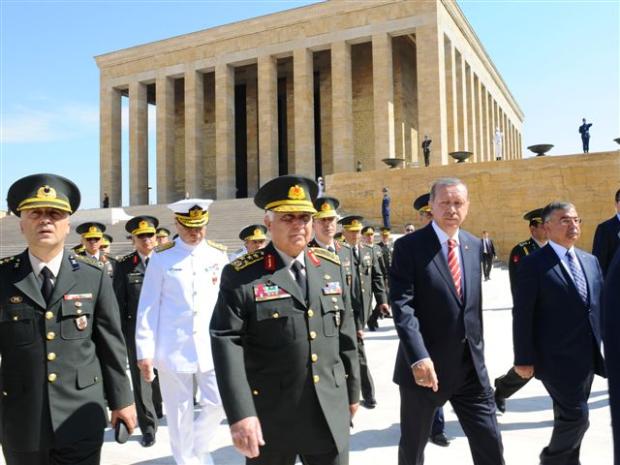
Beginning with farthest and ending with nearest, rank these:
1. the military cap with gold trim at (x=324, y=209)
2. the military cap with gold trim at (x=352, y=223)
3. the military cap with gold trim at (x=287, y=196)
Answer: the military cap with gold trim at (x=352, y=223)
the military cap with gold trim at (x=324, y=209)
the military cap with gold trim at (x=287, y=196)

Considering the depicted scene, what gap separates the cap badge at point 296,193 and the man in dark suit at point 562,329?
1810mm

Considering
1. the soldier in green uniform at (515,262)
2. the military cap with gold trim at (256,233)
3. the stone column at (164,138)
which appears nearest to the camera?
the soldier in green uniform at (515,262)

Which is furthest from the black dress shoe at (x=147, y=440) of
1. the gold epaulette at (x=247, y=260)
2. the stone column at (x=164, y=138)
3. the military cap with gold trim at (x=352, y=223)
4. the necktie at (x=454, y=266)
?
the stone column at (x=164, y=138)

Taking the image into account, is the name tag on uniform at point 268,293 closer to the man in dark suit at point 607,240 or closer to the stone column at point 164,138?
the man in dark suit at point 607,240

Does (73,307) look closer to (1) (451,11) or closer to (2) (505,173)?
(2) (505,173)

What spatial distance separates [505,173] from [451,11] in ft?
45.2

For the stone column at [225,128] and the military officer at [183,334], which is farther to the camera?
the stone column at [225,128]

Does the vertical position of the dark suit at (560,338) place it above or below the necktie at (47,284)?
below

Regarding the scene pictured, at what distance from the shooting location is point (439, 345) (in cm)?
333

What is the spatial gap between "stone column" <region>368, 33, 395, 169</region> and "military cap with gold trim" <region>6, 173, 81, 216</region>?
27033 mm

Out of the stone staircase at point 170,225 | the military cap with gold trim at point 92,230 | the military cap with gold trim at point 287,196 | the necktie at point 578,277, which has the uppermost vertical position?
the stone staircase at point 170,225

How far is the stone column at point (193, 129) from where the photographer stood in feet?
115

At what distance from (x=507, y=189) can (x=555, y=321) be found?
19293 millimetres

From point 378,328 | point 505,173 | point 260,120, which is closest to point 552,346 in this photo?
point 378,328
